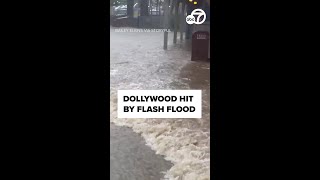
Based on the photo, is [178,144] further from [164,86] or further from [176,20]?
[176,20]

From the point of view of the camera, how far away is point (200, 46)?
2.52 m

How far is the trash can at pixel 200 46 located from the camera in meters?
2.43

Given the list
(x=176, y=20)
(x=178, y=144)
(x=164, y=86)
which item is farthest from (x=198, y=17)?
(x=178, y=144)

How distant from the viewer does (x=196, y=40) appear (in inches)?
96.2

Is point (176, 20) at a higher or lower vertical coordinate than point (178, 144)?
higher

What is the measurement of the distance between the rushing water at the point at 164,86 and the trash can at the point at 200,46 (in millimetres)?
37

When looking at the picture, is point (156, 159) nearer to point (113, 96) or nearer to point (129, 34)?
point (113, 96)

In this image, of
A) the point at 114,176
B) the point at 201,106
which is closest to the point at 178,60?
the point at 201,106
